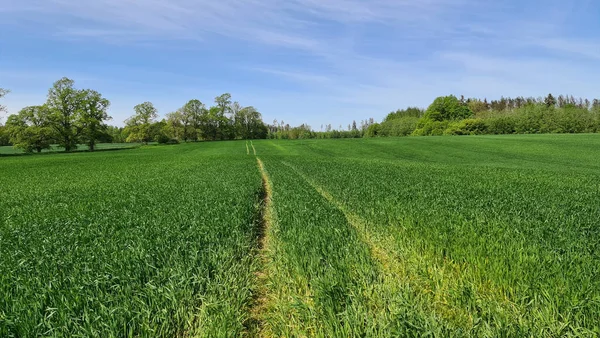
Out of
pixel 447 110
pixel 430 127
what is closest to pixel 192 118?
pixel 430 127

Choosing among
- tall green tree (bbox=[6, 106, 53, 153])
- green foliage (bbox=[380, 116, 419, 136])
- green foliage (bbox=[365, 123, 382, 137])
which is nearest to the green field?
tall green tree (bbox=[6, 106, 53, 153])

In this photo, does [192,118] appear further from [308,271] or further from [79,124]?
[308,271]

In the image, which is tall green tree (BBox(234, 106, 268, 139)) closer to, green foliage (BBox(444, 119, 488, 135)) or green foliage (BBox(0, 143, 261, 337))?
green foliage (BBox(444, 119, 488, 135))

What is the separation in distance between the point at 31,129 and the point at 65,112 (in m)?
8.73

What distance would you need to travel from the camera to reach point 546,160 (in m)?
40.6

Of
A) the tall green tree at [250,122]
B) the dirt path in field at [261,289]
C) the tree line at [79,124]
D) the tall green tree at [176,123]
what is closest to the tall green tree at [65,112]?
the tree line at [79,124]

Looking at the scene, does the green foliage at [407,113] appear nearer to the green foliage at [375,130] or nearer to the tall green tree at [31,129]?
the green foliage at [375,130]

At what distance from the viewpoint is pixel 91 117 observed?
240ft

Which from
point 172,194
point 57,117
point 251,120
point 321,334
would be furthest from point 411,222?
point 251,120

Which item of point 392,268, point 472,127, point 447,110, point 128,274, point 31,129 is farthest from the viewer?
point 447,110

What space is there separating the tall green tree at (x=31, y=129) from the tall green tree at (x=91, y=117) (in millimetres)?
6173

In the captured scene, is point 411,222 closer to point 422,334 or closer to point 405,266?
point 405,266

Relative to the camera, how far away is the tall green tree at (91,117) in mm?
71438

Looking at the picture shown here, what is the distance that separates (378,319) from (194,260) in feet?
11.2
